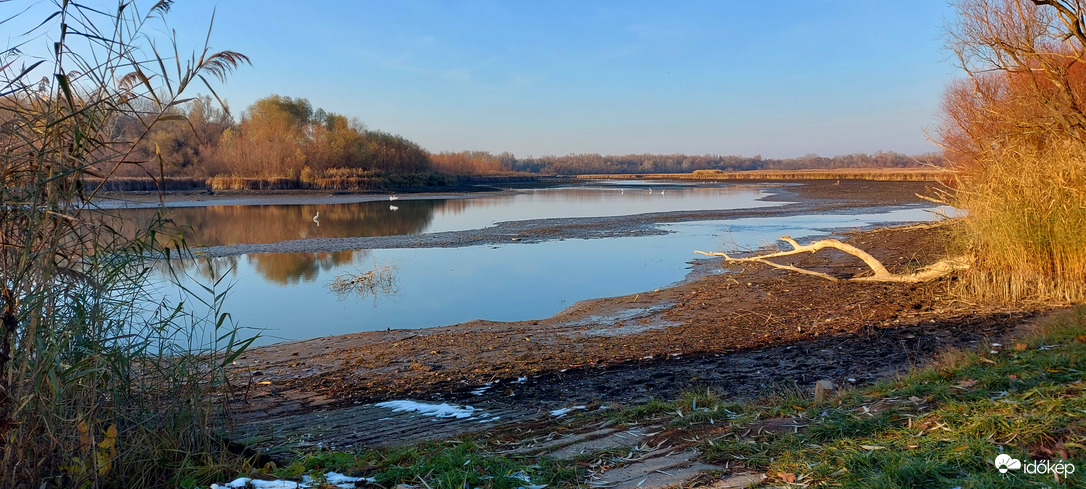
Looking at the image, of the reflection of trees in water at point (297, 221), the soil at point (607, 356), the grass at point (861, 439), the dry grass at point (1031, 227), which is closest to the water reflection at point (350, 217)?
the reflection of trees in water at point (297, 221)

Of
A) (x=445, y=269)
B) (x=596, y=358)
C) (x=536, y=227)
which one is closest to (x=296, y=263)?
(x=445, y=269)

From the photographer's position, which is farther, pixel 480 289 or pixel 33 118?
pixel 480 289

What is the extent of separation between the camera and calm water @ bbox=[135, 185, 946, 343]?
12211 mm

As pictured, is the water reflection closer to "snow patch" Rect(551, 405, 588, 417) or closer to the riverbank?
the riverbank

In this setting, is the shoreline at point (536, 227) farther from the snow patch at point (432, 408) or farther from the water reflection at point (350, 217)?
the snow patch at point (432, 408)

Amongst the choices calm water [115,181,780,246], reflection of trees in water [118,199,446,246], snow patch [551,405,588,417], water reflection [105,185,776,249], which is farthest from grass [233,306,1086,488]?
reflection of trees in water [118,199,446,246]

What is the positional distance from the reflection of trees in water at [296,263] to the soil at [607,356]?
6.85 meters

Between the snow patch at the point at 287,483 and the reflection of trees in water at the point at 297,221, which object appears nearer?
the snow patch at the point at 287,483

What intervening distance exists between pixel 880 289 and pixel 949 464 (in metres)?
9.05

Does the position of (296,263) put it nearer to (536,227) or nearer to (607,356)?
(536,227)

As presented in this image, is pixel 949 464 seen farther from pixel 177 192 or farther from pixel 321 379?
pixel 177 192

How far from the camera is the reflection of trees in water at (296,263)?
16.2 metres

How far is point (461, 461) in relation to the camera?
367 cm

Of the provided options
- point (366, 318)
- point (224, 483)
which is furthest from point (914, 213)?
point (224, 483)
